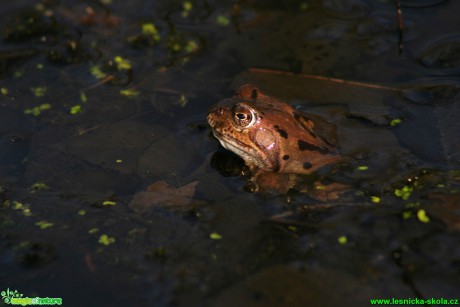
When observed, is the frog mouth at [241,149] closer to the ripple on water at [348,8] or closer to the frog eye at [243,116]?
the frog eye at [243,116]

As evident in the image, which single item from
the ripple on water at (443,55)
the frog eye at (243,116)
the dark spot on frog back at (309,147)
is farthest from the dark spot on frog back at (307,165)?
the ripple on water at (443,55)

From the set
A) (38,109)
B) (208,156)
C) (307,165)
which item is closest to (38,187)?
(38,109)

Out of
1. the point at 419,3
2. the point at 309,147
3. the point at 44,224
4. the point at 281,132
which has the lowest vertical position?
the point at 44,224

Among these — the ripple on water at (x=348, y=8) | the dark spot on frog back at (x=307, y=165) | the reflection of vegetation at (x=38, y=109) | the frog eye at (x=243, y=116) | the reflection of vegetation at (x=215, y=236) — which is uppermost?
the ripple on water at (x=348, y=8)

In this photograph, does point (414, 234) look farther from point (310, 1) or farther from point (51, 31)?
point (51, 31)

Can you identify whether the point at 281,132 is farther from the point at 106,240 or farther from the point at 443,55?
the point at 443,55

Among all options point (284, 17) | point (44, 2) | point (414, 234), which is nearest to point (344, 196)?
point (414, 234)

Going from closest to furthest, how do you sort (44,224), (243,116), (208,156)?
(44,224) < (243,116) < (208,156)
